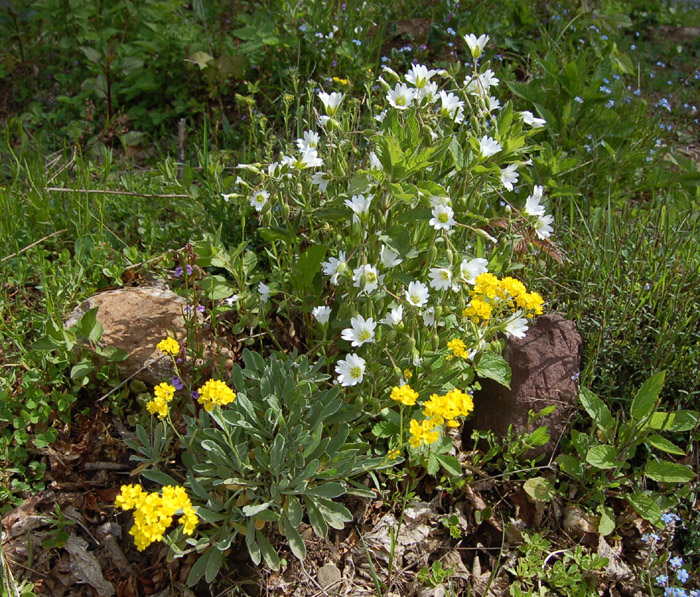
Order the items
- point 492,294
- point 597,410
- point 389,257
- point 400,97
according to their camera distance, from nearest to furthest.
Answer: point 492,294
point 389,257
point 400,97
point 597,410

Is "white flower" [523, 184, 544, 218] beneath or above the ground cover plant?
→ above

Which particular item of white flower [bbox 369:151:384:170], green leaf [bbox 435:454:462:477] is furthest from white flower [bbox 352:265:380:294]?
green leaf [bbox 435:454:462:477]

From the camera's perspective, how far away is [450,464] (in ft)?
7.18

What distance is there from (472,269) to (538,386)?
70cm

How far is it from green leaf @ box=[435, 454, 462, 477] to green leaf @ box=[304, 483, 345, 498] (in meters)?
0.44

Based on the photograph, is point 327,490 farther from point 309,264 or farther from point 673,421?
point 673,421

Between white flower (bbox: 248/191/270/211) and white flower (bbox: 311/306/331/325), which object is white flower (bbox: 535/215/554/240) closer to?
white flower (bbox: 311/306/331/325)

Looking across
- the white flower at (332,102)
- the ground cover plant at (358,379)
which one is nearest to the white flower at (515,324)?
the ground cover plant at (358,379)

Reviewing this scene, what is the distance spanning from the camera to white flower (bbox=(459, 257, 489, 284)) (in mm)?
1987

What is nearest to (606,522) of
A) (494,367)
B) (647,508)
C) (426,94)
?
(647,508)

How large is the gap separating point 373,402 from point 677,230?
159cm

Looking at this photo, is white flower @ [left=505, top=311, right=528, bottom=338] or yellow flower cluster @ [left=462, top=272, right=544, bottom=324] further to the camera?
white flower @ [left=505, top=311, right=528, bottom=338]

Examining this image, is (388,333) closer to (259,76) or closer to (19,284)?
(19,284)

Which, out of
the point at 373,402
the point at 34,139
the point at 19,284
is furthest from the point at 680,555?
the point at 34,139
